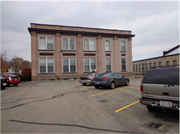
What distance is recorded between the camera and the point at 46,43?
22.4 metres

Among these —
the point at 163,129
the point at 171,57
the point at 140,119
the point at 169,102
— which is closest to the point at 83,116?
the point at 140,119

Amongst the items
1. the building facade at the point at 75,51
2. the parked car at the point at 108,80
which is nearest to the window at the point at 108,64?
the building facade at the point at 75,51

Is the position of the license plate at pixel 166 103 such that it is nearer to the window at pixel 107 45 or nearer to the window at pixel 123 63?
the window at pixel 107 45

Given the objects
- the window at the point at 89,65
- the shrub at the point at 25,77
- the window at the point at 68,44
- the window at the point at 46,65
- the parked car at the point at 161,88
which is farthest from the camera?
the window at the point at 89,65

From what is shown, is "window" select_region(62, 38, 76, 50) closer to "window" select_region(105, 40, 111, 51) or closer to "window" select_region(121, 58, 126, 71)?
"window" select_region(105, 40, 111, 51)

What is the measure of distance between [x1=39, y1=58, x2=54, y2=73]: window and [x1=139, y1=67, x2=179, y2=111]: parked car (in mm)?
19526

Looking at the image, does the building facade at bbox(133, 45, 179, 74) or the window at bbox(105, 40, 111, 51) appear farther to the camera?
the building facade at bbox(133, 45, 179, 74)

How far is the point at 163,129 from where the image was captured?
387 centimetres

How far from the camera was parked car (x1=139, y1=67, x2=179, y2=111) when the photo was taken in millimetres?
4230

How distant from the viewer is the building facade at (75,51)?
22.0 m

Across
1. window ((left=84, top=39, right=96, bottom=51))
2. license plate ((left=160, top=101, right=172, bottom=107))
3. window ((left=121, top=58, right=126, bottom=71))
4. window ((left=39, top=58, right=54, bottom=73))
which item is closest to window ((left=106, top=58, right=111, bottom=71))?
window ((left=121, top=58, right=126, bottom=71))

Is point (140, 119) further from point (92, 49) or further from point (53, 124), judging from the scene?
point (92, 49)

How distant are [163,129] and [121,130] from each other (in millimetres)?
1204

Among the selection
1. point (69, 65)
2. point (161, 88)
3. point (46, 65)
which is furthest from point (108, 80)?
point (46, 65)
